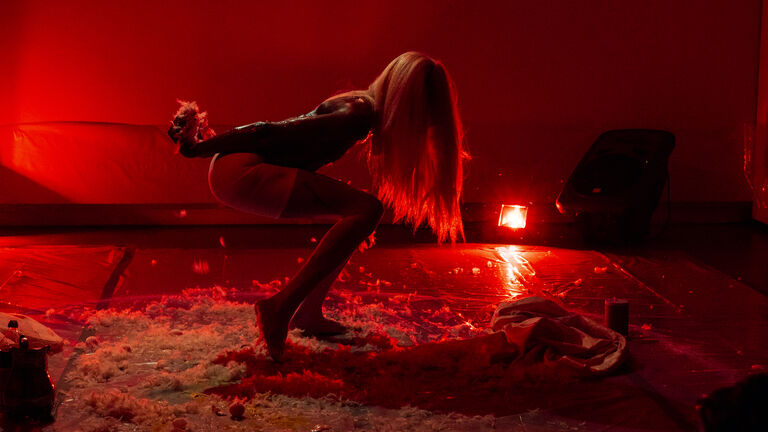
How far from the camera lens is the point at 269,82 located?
5.34 metres

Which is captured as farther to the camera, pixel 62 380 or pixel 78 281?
pixel 78 281

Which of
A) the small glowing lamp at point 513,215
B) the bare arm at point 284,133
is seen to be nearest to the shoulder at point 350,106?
the bare arm at point 284,133

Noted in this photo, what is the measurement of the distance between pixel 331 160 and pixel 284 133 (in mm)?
224

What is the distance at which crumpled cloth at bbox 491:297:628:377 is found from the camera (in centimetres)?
260

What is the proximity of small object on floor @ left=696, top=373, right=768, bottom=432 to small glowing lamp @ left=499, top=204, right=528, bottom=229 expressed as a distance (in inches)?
144

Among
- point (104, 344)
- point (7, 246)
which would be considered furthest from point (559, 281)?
point (7, 246)

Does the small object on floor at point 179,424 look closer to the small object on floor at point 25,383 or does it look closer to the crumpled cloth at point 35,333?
the small object on floor at point 25,383

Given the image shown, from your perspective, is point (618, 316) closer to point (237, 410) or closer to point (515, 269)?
point (515, 269)

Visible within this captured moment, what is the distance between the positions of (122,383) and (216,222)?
9.78ft

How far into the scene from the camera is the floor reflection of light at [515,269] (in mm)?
3674

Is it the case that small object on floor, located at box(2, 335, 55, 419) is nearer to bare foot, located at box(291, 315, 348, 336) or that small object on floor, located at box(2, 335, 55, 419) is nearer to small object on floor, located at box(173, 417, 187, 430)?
small object on floor, located at box(173, 417, 187, 430)

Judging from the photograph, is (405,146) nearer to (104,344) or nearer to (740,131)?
(104,344)

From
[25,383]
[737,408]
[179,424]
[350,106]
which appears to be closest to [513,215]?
[350,106]

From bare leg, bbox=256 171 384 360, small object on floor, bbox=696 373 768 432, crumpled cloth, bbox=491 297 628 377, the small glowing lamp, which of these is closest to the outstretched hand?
bare leg, bbox=256 171 384 360
